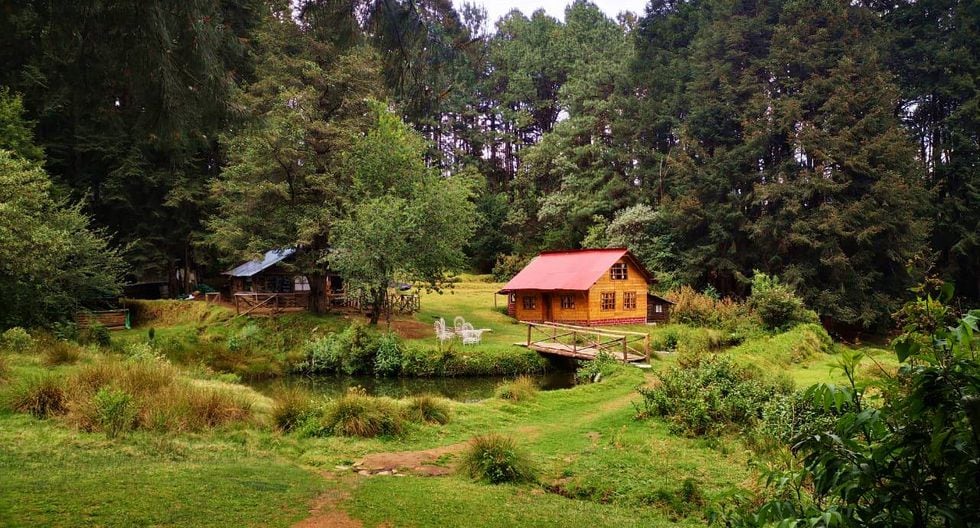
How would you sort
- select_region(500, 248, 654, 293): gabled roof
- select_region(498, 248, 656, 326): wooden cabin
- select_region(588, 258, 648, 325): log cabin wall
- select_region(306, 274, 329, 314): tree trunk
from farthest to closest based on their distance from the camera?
select_region(588, 258, 648, 325): log cabin wall → select_region(498, 248, 656, 326): wooden cabin → select_region(500, 248, 654, 293): gabled roof → select_region(306, 274, 329, 314): tree trunk

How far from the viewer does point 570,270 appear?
3016cm

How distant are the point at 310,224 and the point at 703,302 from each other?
66.3 feet

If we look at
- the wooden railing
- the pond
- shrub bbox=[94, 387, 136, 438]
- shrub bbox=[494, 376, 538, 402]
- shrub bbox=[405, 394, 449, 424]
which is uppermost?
the wooden railing

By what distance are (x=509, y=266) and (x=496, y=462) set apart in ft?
124

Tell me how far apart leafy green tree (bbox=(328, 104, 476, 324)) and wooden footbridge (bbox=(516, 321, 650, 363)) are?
6239 mm

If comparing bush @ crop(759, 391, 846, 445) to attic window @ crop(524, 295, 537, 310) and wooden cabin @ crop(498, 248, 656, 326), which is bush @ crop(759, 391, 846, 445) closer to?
wooden cabin @ crop(498, 248, 656, 326)

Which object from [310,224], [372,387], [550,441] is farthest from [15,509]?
[310,224]

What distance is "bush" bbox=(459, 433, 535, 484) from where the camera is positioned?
8.31 metres

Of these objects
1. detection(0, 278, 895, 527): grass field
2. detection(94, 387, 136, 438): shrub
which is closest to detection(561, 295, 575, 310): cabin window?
detection(0, 278, 895, 527): grass field

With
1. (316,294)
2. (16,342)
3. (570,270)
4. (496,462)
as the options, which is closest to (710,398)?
(496,462)

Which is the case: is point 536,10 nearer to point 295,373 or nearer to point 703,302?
point 703,302

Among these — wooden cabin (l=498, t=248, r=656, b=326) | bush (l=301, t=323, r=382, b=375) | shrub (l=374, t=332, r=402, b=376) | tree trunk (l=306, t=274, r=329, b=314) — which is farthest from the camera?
wooden cabin (l=498, t=248, r=656, b=326)

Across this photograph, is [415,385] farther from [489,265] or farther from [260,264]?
[489,265]

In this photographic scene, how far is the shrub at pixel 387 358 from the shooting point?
2162 cm
